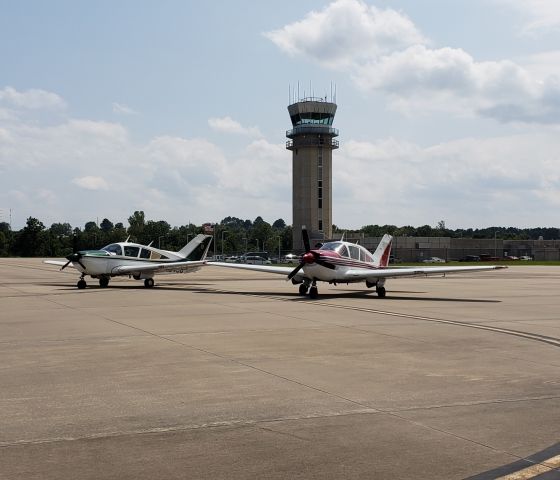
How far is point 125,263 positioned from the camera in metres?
34.2

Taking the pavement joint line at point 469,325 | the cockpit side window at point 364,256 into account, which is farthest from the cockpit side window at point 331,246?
the pavement joint line at point 469,325

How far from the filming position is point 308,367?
10.7 meters

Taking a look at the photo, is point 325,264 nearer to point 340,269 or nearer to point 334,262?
point 334,262

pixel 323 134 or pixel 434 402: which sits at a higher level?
pixel 323 134

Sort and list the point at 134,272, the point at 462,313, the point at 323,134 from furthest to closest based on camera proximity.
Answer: the point at 323,134, the point at 134,272, the point at 462,313

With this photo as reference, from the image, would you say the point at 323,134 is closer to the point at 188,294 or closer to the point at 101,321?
the point at 188,294

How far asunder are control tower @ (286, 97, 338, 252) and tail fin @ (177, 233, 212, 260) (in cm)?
8144

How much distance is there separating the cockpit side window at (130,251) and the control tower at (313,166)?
3449 inches

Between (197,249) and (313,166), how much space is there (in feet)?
279

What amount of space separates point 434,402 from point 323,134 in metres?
118

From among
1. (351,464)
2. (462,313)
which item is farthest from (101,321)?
(351,464)

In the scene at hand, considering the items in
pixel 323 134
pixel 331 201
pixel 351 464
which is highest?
pixel 323 134

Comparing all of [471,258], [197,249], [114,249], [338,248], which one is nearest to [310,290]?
[338,248]

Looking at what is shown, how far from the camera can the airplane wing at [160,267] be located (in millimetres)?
33750
